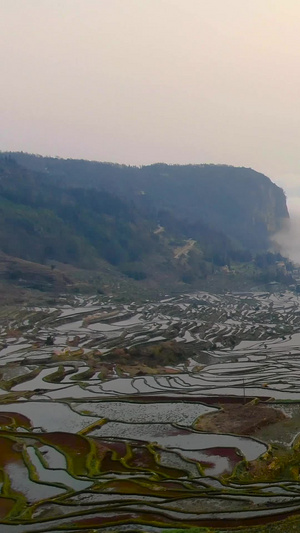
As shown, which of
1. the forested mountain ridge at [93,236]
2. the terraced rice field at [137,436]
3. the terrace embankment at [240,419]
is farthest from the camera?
the forested mountain ridge at [93,236]

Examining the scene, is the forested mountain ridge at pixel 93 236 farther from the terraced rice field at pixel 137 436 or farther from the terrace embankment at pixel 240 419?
the terrace embankment at pixel 240 419

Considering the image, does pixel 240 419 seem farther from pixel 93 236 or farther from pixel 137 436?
pixel 93 236

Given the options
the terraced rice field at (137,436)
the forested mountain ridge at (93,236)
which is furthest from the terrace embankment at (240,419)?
the forested mountain ridge at (93,236)

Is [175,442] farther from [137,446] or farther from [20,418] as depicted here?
[20,418]

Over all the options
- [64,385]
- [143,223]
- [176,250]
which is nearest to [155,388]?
[64,385]

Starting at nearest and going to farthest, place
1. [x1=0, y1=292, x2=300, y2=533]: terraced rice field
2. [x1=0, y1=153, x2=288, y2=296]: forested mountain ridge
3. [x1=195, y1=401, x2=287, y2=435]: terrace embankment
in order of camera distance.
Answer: [x1=0, y1=292, x2=300, y2=533]: terraced rice field, [x1=195, y1=401, x2=287, y2=435]: terrace embankment, [x1=0, y1=153, x2=288, y2=296]: forested mountain ridge

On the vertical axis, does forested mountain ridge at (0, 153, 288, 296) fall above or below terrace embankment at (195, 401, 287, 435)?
above

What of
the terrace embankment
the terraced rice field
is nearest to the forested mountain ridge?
the terraced rice field

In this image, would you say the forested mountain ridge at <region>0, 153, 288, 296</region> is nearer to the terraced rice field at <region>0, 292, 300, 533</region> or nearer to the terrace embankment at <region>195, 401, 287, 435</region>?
the terraced rice field at <region>0, 292, 300, 533</region>

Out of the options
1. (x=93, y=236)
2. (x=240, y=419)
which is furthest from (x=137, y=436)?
(x=93, y=236)
